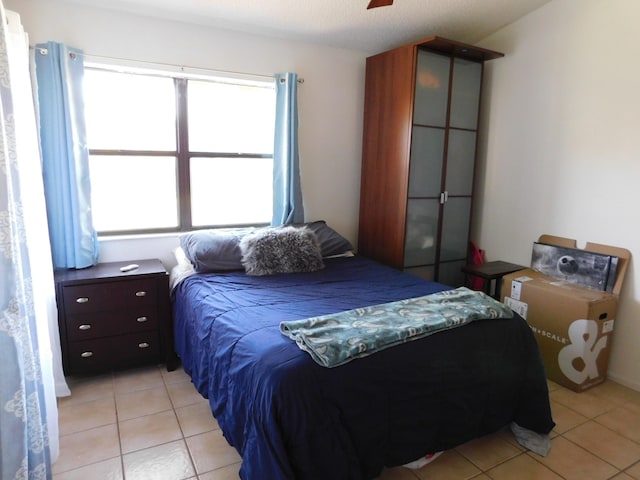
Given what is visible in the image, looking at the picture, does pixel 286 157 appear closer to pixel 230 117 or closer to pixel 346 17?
pixel 230 117

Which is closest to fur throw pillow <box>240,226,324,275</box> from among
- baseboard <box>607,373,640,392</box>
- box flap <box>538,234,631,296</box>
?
box flap <box>538,234,631,296</box>

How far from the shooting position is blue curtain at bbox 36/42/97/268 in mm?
2531

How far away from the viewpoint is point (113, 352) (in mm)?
2658

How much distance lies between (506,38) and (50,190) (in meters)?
3.56

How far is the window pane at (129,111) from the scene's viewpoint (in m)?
2.85

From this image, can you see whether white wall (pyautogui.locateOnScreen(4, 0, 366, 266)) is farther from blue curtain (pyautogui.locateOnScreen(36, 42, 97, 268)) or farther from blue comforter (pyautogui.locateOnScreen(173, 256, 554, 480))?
blue comforter (pyautogui.locateOnScreen(173, 256, 554, 480))

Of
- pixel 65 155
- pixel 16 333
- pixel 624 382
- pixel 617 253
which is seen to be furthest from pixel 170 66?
pixel 624 382

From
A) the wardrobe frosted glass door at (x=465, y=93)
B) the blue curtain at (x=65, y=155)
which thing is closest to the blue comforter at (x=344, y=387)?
the blue curtain at (x=65, y=155)

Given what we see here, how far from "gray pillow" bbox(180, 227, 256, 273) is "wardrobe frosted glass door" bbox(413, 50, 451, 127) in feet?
5.50

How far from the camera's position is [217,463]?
6.45 ft

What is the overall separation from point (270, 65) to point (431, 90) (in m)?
1.27

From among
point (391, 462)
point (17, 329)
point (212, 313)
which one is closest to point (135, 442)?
point (212, 313)

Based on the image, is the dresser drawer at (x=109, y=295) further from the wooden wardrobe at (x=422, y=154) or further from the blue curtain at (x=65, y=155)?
the wooden wardrobe at (x=422, y=154)

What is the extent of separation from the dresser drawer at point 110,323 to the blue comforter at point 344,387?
1.25ft
